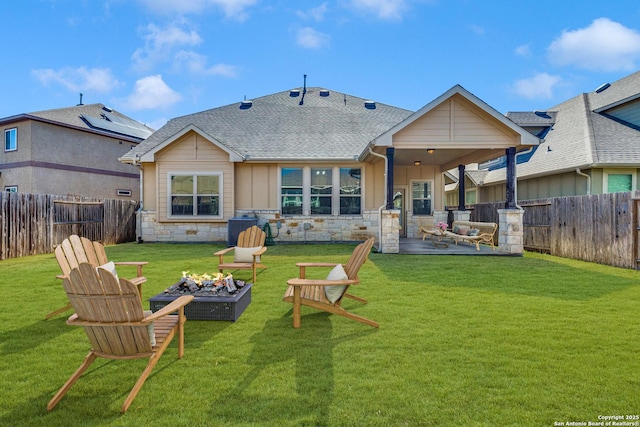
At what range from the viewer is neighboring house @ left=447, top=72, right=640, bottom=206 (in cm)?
1242

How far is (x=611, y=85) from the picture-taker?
55.2 feet

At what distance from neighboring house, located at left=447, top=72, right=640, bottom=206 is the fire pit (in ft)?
44.4

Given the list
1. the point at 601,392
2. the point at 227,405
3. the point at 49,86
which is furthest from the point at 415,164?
the point at 49,86

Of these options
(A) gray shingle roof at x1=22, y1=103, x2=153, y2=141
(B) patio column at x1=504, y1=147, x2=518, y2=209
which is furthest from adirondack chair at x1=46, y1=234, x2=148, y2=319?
(A) gray shingle roof at x1=22, y1=103, x2=153, y2=141

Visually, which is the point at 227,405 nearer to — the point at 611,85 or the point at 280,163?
the point at 280,163

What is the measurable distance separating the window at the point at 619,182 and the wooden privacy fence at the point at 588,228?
3.77 meters

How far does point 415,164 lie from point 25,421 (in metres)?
13.6

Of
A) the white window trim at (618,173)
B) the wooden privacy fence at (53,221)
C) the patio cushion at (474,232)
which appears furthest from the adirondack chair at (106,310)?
the white window trim at (618,173)

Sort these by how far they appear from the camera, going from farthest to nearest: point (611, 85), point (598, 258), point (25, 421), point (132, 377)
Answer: point (611, 85) < point (598, 258) < point (132, 377) < point (25, 421)

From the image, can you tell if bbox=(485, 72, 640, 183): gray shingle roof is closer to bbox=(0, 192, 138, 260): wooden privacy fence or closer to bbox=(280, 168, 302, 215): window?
bbox=(280, 168, 302, 215): window

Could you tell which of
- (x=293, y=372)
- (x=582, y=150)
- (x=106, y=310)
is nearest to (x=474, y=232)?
(x=582, y=150)

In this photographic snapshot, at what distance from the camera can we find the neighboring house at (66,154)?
55.6 feet

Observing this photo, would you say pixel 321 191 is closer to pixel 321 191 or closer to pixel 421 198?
pixel 321 191

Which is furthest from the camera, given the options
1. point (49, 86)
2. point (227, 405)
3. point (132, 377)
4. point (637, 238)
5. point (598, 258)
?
point (49, 86)
